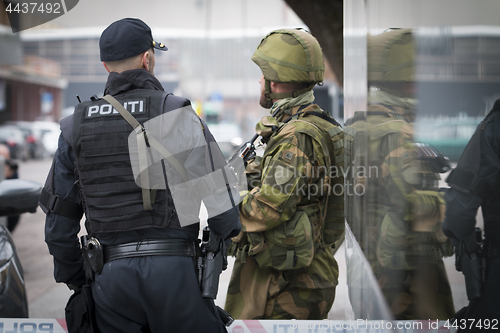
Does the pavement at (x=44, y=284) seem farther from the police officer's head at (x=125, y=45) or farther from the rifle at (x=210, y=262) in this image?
the police officer's head at (x=125, y=45)

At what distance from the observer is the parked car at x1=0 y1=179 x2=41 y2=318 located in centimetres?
236

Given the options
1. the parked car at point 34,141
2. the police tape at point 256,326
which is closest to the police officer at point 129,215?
the police tape at point 256,326

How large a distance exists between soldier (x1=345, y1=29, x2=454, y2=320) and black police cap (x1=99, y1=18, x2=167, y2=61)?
844mm

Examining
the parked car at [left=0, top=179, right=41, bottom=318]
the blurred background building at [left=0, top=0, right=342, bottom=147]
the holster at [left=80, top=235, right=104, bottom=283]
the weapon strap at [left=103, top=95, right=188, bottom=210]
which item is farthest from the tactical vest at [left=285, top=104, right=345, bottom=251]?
the blurred background building at [left=0, top=0, right=342, bottom=147]

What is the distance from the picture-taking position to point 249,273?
7.52 feet

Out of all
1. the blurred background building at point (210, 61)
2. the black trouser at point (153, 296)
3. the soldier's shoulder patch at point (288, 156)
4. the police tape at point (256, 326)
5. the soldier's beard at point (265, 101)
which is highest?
the blurred background building at point (210, 61)

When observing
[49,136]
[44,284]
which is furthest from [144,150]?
[49,136]

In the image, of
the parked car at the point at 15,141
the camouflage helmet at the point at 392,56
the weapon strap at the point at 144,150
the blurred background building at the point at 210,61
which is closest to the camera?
the camouflage helmet at the point at 392,56

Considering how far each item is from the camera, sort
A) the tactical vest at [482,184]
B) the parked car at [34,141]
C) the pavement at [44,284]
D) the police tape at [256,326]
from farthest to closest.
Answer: the parked car at [34,141]
the pavement at [44,284]
the police tape at [256,326]
the tactical vest at [482,184]

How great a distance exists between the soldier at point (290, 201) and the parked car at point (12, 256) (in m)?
1.14

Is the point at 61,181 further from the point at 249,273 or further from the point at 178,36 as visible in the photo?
the point at 178,36

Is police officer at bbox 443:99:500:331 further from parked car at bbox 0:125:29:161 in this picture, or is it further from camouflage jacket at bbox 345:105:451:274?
parked car at bbox 0:125:29:161

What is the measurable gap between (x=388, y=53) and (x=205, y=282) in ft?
3.16

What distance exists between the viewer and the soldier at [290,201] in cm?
204
